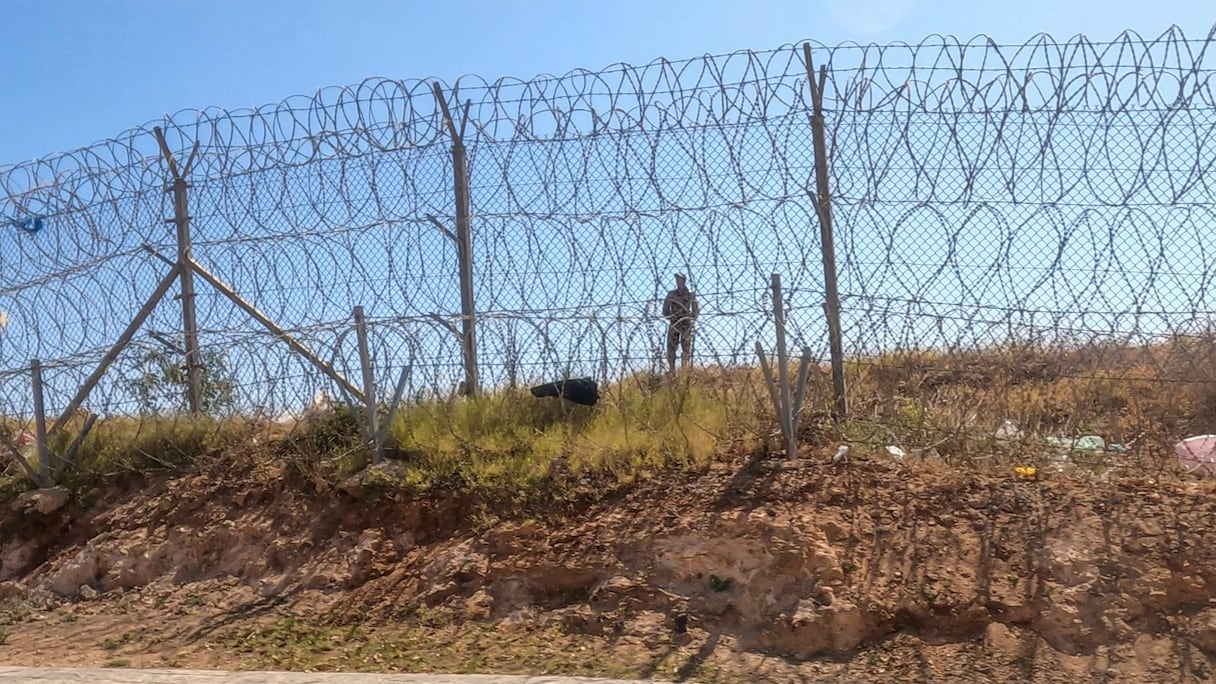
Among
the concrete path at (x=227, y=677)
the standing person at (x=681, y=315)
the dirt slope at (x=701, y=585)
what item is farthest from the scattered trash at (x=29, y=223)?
the standing person at (x=681, y=315)

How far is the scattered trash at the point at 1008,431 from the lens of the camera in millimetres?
6449

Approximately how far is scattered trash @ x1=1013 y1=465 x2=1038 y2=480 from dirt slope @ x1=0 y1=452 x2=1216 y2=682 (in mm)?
107

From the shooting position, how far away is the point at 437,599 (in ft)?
20.7

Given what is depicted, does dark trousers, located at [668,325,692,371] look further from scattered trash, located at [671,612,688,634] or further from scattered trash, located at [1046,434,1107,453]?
scattered trash, located at [1046,434,1107,453]

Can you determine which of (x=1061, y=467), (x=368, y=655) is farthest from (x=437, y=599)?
(x=1061, y=467)

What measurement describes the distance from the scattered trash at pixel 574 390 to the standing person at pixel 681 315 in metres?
0.64

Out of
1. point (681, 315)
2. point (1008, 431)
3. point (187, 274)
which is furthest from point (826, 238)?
point (187, 274)

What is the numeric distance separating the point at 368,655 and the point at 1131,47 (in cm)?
519

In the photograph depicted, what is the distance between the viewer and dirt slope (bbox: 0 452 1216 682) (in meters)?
5.19

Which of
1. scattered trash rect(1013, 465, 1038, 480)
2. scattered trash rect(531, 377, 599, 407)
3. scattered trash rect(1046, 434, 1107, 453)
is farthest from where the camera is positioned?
scattered trash rect(531, 377, 599, 407)

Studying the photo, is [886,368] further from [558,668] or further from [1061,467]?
[558,668]

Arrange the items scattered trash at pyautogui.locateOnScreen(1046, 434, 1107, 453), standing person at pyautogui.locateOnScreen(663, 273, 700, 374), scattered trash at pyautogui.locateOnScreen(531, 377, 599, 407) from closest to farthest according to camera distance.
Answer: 1. scattered trash at pyautogui.locateOnScreen(1046, 434, 1107, 453)
2. standing person at pyautogui.locateOnScreen(663, 273, 700, 374)
3. scattered trash at pyautogui.locateOnScreen(531, 377, 599, 407)

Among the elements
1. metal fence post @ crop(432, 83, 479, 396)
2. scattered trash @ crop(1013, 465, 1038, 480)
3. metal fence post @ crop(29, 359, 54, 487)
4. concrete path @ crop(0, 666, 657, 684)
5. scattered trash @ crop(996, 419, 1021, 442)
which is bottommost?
concrete path @ crop(0, 666, 657, 684)

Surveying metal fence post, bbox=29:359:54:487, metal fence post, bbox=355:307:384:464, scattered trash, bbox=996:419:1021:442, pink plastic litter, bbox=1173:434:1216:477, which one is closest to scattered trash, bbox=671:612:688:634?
scattered trash, bbox=996:419:1021:442
